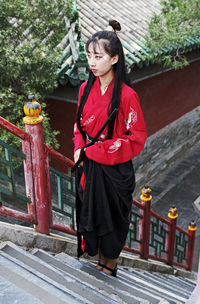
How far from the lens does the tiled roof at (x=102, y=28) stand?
209 inches

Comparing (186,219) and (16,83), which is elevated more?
(16,83)

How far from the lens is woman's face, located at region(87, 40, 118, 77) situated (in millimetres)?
2428

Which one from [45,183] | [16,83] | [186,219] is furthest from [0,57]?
[186,219]

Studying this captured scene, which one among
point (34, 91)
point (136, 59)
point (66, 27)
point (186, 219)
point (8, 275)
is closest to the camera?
point (8, 275)

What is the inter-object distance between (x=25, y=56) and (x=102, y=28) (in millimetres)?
2869

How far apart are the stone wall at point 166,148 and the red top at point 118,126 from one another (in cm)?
608

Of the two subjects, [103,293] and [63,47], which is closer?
[103,293]

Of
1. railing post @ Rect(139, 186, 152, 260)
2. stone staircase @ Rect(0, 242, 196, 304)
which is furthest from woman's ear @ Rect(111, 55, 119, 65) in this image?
railing post @ Rect(139, 186, 152, 260)

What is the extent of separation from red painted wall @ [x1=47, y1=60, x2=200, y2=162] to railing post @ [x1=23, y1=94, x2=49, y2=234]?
→ 12.6 ft

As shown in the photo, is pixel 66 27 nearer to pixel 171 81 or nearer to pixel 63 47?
pixel 63 47

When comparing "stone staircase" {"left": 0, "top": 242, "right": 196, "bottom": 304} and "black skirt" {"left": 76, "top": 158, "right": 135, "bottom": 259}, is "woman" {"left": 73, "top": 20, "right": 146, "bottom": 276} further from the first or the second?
"stone staircase" {"left": 0, "top": 242, "right": 196, "bottom": 304}

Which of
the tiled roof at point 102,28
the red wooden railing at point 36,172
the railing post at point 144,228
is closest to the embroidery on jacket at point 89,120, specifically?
the red wooden railing at point 36,172

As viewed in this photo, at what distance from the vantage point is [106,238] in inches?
110

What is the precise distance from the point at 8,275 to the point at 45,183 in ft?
2.97
